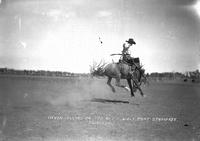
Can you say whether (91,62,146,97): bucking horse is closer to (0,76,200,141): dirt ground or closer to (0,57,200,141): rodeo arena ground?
(0,57,200,141): rodeo arena ground

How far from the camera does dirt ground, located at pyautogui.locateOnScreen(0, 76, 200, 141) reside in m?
6.39

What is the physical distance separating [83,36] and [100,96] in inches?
67.3

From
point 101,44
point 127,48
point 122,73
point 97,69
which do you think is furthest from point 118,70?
point 101,44

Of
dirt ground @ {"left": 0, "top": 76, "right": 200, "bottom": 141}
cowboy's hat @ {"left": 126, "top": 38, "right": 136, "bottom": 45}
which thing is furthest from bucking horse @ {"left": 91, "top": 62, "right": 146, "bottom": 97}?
cowboy's hat @ {"left": 126, "top": 38, "right": 136, "bottom": 45}

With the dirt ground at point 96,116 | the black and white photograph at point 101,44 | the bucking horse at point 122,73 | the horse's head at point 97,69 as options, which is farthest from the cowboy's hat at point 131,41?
the dirt ground at point 96,116

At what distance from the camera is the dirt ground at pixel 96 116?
639cm

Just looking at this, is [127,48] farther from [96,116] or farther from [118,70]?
[96,116]

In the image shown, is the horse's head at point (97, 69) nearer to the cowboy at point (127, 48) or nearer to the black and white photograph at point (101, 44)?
the black and white photograph at point (101, 44)

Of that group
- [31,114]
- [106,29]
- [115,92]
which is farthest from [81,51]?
[31,114]

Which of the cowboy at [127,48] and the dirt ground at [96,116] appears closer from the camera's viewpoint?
the dirt ground at [96,116]

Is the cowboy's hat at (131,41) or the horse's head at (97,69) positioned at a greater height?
the cowboy's hat at (131,41)

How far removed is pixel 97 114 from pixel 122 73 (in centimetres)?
174

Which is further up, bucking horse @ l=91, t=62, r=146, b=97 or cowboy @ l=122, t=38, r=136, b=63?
cowboy @ l=122, t=38, r=136, b=63

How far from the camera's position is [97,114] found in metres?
7.00
